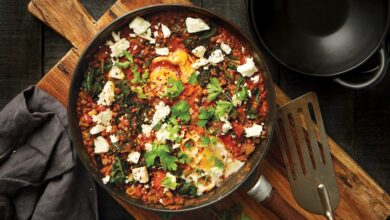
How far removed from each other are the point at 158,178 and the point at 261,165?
17.1 inches

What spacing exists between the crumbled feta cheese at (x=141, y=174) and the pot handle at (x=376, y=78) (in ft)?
2.77

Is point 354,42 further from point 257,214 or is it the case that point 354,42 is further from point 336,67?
point 257,214

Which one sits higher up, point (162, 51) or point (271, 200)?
point (162, 51)

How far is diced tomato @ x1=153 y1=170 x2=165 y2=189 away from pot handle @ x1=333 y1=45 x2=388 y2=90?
0.79 m

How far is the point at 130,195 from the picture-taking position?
1.94 metres

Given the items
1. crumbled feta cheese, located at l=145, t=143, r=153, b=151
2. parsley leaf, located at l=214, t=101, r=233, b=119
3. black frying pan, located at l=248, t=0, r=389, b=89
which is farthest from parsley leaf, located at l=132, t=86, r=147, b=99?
black frying pan, located at l=248, t=0, r=389, b=89

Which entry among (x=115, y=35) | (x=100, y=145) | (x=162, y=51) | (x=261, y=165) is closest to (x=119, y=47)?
(x=115, y=35)

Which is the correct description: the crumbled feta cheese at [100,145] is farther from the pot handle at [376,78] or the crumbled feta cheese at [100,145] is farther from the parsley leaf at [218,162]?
the pot handle at [376,78]

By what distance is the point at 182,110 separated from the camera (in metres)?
1.91

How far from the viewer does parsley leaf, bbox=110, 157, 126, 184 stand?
1932 millimetres

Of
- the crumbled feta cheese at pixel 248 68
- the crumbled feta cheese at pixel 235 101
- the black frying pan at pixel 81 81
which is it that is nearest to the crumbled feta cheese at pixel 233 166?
the black frying pan at pixel 81 81

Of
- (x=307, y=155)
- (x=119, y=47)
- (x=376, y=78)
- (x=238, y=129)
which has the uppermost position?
(x=119, y=47)

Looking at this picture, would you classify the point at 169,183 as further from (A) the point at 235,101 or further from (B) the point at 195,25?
(B) the point at 195,25

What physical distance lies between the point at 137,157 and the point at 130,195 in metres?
0.16
